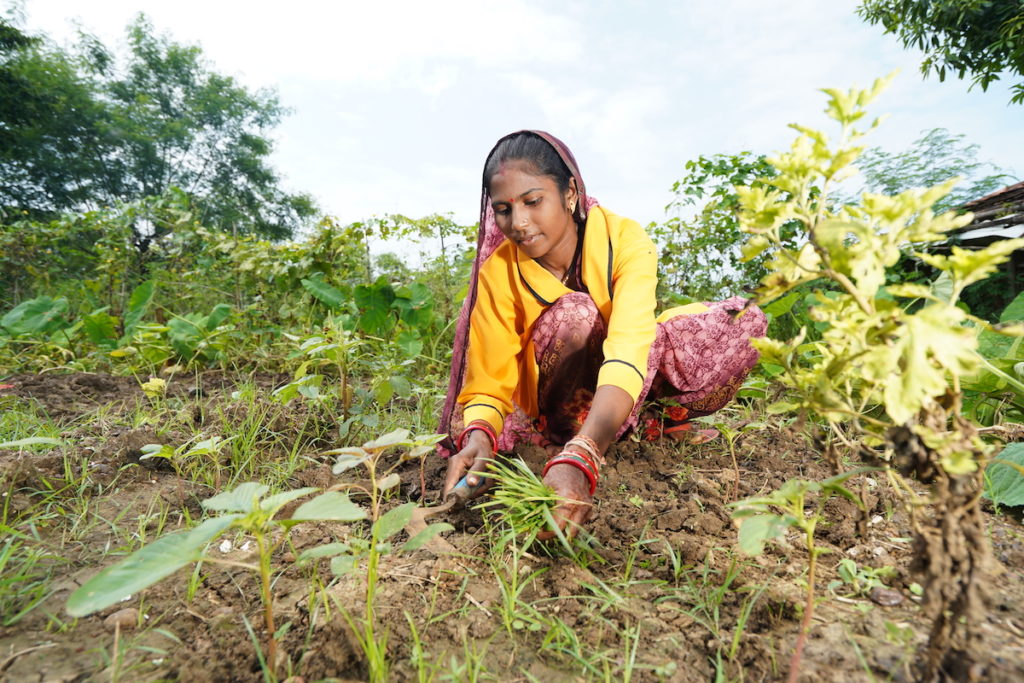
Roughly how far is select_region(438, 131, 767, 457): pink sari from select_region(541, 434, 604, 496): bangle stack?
54 cm

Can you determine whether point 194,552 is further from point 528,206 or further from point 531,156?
point 531,156

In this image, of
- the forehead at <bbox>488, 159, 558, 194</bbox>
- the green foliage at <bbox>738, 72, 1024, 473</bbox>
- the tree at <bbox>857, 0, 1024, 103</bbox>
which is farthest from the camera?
the tree at <bbox>857, 0, 1024, 103</bbox>

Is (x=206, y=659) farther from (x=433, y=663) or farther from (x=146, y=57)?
(x=146, y=57)

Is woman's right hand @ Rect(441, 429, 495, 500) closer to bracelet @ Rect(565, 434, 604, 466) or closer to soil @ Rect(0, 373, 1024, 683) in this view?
soil @ Rect(0, 373, 1024, 683)

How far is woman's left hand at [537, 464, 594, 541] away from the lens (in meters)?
1.39

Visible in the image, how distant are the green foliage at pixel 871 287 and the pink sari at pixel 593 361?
113cm

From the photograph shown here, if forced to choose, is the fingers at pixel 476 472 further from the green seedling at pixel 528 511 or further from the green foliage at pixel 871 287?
the green foliage at pixel 871 287

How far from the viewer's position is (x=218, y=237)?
485 centimetres

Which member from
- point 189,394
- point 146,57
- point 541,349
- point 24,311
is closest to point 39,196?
point 146,57

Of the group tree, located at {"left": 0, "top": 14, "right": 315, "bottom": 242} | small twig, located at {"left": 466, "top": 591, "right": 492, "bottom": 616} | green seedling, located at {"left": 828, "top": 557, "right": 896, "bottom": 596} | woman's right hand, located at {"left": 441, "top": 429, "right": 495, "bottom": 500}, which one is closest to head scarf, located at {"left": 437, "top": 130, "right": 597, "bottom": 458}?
woman's right hand, located at {"left": 441, "top": 429, "right": 495, "bottom": 500}

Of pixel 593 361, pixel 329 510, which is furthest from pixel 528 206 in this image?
pixel 329 510

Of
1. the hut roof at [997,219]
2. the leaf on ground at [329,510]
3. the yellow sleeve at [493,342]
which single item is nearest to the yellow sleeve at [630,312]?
the yellow sleeve at [493,342]

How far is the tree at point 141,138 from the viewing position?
79.7 feet

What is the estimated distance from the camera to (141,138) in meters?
29.2
